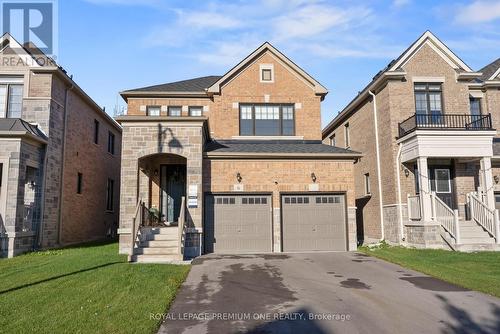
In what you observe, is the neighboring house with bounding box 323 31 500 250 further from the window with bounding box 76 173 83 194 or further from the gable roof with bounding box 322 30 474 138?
the window with bounding box 76 173 83 194

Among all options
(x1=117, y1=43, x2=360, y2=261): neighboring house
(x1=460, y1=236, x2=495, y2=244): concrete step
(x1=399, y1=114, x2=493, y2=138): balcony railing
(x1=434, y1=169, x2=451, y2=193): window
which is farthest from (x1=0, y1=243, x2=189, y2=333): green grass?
(x1=434, y1=169, x2=451, y2=193): window

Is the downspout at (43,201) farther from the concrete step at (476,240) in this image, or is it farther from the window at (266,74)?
the concrete step at (476,240)

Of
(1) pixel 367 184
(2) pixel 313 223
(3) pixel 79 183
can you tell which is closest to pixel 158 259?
(2) pixel 313 223

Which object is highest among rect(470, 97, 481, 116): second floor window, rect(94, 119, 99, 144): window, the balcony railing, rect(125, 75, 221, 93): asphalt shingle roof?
rect(125, 75, 221, 93): asphalt shingle roof

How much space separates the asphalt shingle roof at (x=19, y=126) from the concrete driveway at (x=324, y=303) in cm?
938

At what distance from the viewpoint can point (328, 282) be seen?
29.9 feet

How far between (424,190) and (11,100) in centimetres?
1873

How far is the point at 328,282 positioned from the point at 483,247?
9.31 metres

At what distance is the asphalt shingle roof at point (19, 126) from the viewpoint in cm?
1418

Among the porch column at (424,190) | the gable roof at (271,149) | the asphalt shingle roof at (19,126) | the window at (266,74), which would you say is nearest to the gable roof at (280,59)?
the window at (266,74)

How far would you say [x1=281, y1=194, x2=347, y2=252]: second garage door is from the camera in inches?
607

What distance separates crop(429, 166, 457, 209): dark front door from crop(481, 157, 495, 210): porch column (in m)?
1.43

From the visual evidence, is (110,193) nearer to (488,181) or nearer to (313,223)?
(313,223)

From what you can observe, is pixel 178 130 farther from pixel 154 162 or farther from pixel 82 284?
pixel 82 284
